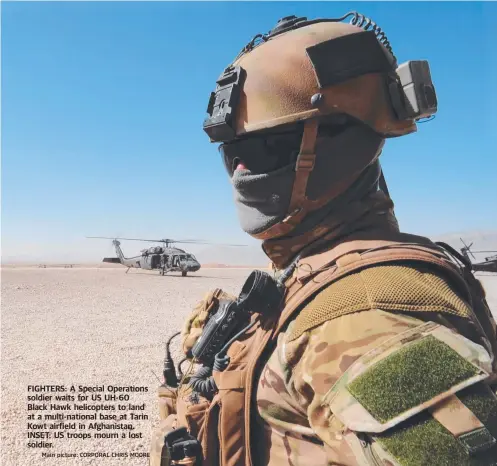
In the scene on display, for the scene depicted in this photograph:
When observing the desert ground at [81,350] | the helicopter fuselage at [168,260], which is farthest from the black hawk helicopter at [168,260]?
the desert ground at [81,350]

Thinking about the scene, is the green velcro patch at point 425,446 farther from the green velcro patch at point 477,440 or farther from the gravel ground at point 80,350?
the gravel ground at point 80,350

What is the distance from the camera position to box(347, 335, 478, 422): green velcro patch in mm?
1136

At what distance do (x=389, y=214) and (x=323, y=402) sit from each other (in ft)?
3.05

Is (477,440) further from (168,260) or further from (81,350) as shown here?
(168,260)

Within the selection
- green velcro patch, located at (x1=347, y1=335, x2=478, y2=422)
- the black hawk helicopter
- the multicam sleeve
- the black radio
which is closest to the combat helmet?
the black radio

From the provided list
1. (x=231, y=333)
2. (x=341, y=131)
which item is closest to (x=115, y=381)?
(x=231, y=333)

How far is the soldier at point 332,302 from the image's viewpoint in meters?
1.15

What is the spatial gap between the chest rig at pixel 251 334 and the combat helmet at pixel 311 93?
318mm

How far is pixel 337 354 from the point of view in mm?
1271

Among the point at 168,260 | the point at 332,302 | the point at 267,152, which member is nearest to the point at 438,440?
the point at 332,302

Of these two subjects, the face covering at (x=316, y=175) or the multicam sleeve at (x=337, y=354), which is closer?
the multicam sleeve at (x=337, y=354)

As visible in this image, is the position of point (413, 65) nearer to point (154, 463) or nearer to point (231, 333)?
point (231, 333)

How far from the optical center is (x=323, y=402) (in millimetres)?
1257

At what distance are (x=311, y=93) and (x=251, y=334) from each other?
964mm
